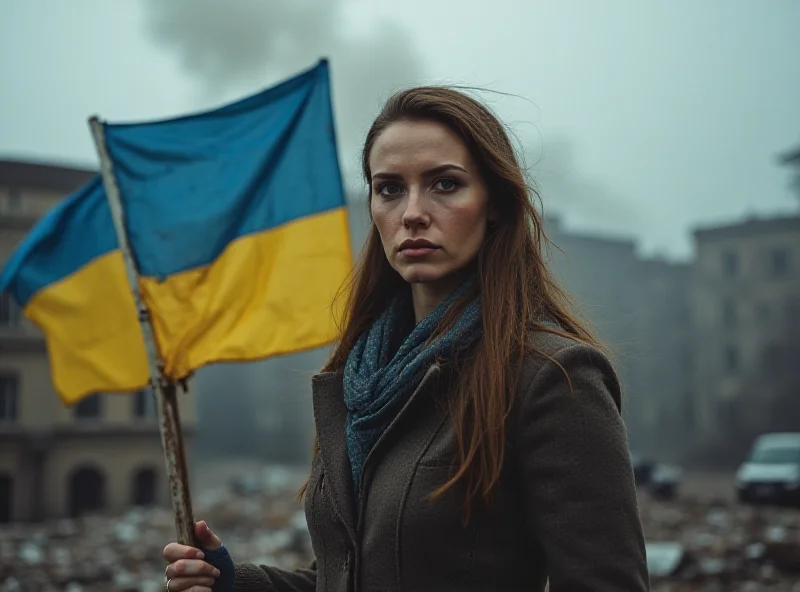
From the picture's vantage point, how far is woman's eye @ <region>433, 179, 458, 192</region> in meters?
1.85

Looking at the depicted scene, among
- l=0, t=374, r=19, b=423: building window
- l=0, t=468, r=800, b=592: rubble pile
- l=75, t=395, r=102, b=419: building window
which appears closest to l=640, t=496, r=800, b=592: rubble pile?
l=0, t=468, r=800, b=592: rubble pile

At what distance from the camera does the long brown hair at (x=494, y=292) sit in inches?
62.1

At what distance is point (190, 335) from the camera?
3.82 meters

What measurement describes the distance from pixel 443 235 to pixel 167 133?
10.3ft

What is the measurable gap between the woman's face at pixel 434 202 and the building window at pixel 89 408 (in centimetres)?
2817

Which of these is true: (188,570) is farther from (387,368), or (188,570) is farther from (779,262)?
(779,262)

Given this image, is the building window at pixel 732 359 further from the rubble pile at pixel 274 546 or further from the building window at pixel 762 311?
the rubble pile at pixel 274 546

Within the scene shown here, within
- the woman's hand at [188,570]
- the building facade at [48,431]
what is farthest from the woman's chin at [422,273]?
the building facade at [48,431]

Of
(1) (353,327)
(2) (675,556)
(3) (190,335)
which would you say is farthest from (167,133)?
(2) (675,556)

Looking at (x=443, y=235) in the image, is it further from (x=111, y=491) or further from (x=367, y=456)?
(x=111, y=491)

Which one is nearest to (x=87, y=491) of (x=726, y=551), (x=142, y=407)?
(x=142, y=407)

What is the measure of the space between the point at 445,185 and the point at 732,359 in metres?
42.3

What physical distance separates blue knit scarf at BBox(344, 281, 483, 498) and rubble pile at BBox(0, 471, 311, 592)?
6522mm

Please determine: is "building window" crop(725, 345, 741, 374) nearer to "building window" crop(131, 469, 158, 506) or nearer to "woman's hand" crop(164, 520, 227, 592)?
"building window" crop(131, 469, 158, 506)
